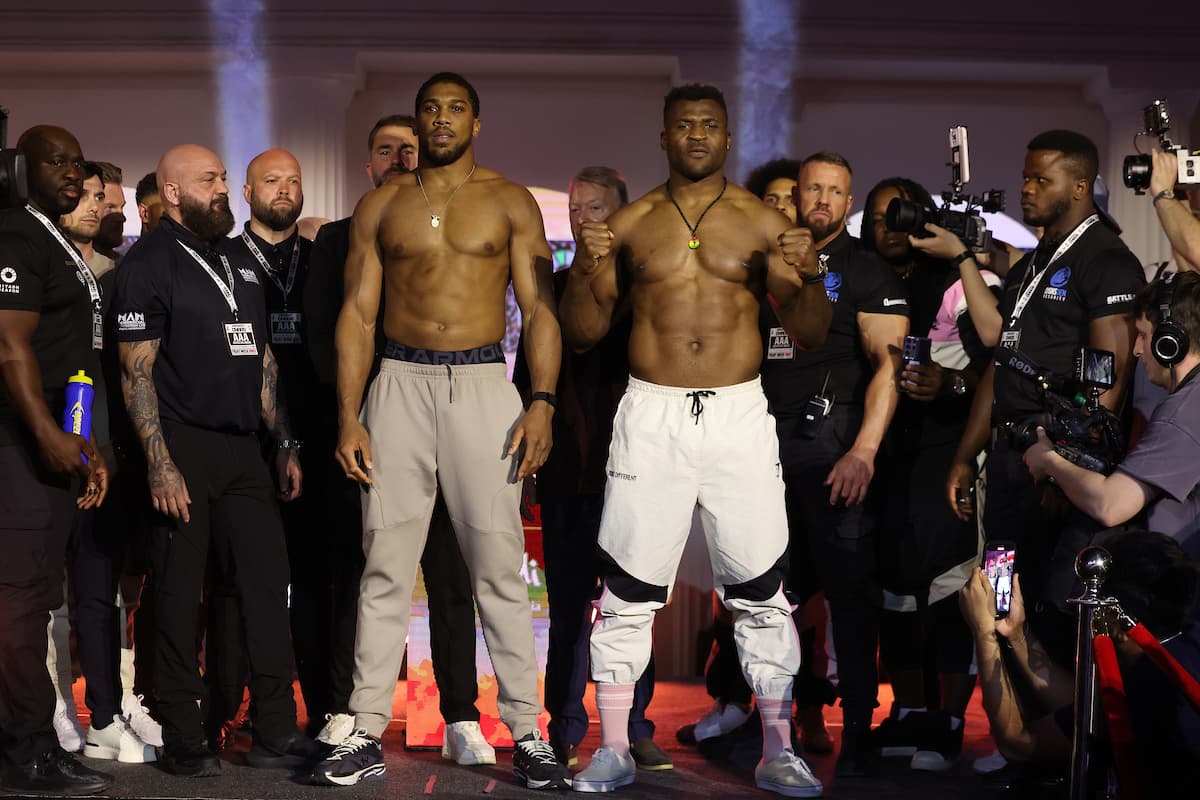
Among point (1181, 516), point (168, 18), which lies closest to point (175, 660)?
point (1181, 516)

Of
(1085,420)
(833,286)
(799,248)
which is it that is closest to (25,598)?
(799,248)

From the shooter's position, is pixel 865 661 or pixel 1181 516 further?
pixel 865 661

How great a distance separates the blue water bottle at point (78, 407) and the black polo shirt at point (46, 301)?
0.10m

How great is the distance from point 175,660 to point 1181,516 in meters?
2.78

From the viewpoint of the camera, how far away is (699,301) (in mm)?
4000

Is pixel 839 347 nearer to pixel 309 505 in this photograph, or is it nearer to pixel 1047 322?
pixel 1047 322

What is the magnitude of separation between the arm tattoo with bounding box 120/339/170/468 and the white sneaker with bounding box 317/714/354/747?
973 millimetres

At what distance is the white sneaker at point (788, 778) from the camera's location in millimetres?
3893

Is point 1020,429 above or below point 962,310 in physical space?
below

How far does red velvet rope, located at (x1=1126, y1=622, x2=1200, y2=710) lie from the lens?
2.71 metres

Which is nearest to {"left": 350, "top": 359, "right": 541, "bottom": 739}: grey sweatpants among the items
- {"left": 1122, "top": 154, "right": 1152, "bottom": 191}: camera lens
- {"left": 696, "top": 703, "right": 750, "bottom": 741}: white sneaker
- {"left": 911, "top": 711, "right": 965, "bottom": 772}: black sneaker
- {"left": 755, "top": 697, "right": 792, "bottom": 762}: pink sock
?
{"left": 755, "top": 697, "right": 792, "bottom": 762}: pink sock

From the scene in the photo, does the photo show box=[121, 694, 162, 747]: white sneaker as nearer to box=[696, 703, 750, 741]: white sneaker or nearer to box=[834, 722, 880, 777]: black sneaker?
box=[696, 703, 750, 741]: white sneaker

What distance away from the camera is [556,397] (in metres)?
4.34

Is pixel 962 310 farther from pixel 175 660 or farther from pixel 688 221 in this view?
pixel 175 660
